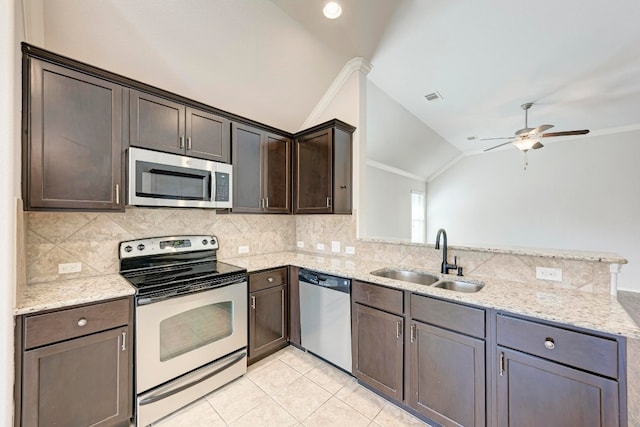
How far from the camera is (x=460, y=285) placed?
1971 millimetres

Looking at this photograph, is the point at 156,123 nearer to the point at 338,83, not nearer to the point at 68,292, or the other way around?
the point at 68,292

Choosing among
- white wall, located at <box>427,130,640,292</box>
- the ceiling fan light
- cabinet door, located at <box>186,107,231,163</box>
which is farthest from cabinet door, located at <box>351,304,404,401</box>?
the ceiling fan light

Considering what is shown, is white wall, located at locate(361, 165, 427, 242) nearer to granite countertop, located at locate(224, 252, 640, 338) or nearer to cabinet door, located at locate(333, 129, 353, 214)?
cabinet door, located at locate(333, 129, 353, 214)

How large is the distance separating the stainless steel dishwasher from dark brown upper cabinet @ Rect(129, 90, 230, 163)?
149 cm

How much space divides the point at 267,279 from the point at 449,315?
5.21 feet

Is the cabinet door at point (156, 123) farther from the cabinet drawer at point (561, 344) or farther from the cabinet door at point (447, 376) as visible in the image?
the cabinet drawer at point (561, 344)

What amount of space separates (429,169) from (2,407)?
301 inches

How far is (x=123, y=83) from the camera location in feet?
6.08

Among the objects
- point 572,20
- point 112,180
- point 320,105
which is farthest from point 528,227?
point 112,180

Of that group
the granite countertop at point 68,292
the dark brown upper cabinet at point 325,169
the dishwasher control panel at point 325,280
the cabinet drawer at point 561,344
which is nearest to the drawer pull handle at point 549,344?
the cabinet drawer at point 561,344

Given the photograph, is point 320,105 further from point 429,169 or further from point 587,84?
point 429,169

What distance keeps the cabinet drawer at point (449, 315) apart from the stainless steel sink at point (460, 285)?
0.33m

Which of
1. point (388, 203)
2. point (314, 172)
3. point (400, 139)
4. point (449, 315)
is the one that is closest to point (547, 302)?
point (449, 315)

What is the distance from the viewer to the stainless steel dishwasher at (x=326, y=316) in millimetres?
2168
